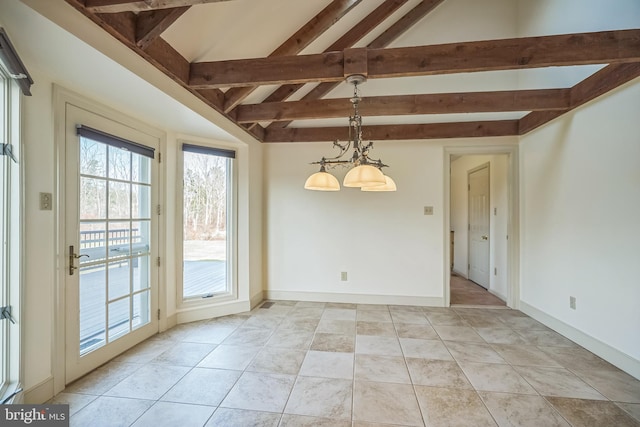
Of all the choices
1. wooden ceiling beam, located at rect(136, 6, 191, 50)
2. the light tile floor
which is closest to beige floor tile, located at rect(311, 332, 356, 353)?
the light tile floor

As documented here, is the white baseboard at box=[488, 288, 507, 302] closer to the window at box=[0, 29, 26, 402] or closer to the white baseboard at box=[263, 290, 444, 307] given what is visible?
the white baseboard at box=[263, 290, 444, 307]

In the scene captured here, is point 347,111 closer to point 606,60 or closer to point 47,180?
point 606,60

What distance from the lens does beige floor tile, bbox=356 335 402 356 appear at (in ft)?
8.68

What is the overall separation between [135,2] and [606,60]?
3084 mm

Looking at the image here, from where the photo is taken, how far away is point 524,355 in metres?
2.59

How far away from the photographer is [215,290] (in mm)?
3662

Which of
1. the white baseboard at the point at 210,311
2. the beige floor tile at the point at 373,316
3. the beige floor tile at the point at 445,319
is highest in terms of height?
the white baseboard at the point at 210,311

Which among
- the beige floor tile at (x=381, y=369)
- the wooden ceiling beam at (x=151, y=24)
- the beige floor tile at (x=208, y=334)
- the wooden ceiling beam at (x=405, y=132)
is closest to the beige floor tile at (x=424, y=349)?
the beige floor tile at (x=381, y=369)

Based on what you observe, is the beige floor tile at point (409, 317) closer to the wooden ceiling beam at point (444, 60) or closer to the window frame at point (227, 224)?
the window frame at point (227, 224)

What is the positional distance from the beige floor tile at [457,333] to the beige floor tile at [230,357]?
1.98m

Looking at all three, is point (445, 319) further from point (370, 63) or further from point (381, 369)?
point (370, 63)

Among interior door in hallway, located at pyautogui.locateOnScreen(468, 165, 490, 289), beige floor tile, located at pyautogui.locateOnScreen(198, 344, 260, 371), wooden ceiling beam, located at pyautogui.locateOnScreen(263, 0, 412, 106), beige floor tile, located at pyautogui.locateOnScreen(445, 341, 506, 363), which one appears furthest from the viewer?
interior door in hallway, located at pyautogui.locateOnScreen(468, 165, 490, 289)

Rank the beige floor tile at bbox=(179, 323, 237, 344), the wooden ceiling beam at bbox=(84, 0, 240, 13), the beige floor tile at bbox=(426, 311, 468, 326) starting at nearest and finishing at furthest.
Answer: the wooden ceiling beam at bbox=(84, 0, 240, 13)
the beige floor tile at bbox=(179, 323, 237, 344)
the beige floor tile at bbox=(426, 311, 468, 326)

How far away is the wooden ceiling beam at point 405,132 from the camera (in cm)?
382
